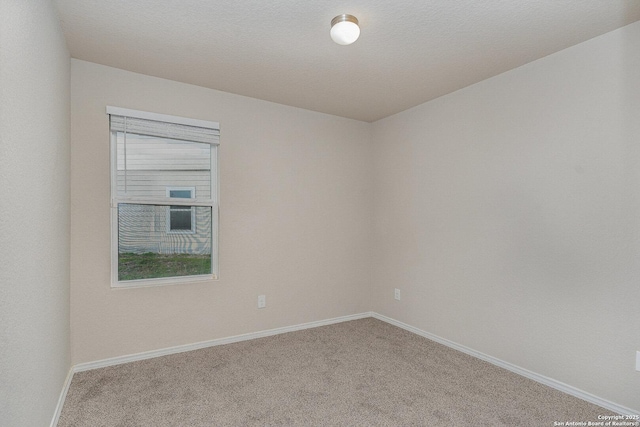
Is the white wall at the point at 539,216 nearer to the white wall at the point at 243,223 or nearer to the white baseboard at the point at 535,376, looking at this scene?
the white baseboard at the point at 535,376

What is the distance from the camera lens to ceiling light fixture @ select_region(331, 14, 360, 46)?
1.98 meters

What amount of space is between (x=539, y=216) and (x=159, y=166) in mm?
3030

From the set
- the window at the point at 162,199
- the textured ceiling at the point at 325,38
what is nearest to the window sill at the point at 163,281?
the window at the point at 162,199

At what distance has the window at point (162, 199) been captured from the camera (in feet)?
9.25

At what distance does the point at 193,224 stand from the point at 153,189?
0.45 meters

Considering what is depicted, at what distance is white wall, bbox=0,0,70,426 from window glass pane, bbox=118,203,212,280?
606 mm

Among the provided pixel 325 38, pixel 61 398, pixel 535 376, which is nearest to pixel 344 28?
pixel 325 38

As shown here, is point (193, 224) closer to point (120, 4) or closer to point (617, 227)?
point (120, 4)

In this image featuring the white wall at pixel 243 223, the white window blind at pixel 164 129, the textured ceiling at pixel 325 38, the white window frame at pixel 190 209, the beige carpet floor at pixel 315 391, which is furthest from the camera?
the white window frame at pixel 190 209

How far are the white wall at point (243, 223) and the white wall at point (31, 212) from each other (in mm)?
432

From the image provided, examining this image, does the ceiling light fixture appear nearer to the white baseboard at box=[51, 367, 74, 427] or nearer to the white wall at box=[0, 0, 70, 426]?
the white wall at box=[0, 0, 70, 426]

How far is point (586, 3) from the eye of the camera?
1.89m

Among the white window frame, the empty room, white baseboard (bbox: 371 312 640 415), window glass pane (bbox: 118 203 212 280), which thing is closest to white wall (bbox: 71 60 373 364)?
the empty room

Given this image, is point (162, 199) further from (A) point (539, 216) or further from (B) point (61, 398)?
(A) point (539, 216)
